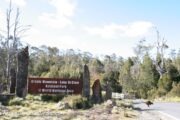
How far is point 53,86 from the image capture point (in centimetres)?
3089

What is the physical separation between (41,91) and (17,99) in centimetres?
327

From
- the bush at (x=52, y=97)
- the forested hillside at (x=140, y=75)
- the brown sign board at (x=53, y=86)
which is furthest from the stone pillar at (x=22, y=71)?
the forested hillside at (x=140, y=75)

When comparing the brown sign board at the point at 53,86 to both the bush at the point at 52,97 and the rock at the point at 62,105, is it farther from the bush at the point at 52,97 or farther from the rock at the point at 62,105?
the rock at the point at 62,105

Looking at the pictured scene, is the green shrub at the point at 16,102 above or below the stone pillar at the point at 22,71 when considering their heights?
below

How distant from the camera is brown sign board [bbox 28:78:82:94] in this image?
30.8m

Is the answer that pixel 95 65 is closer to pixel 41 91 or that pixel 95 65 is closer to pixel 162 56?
pixel 162 56

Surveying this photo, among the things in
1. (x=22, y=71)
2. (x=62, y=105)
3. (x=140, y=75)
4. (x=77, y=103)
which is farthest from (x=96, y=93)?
(x=140, y=75)

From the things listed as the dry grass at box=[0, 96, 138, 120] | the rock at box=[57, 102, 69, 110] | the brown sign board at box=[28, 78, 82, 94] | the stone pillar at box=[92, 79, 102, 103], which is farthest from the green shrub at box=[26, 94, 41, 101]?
the rock at box=[57, 102, 69, 110]

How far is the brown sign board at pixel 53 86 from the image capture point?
30.8m

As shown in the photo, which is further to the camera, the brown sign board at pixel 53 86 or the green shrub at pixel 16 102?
the brown sign board at pixel 53 86

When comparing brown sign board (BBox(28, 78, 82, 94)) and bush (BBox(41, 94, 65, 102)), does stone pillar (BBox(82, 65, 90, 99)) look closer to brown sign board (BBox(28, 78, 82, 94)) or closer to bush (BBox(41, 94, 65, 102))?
brown sign board (BBox(28, 78, 82, 94))

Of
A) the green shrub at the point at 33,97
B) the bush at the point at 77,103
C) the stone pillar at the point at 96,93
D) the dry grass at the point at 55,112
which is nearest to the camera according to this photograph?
the dry grass at the point at 55,112

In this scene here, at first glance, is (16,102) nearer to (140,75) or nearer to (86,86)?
(86,86)

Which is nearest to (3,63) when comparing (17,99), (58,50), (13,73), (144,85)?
(144,85)
